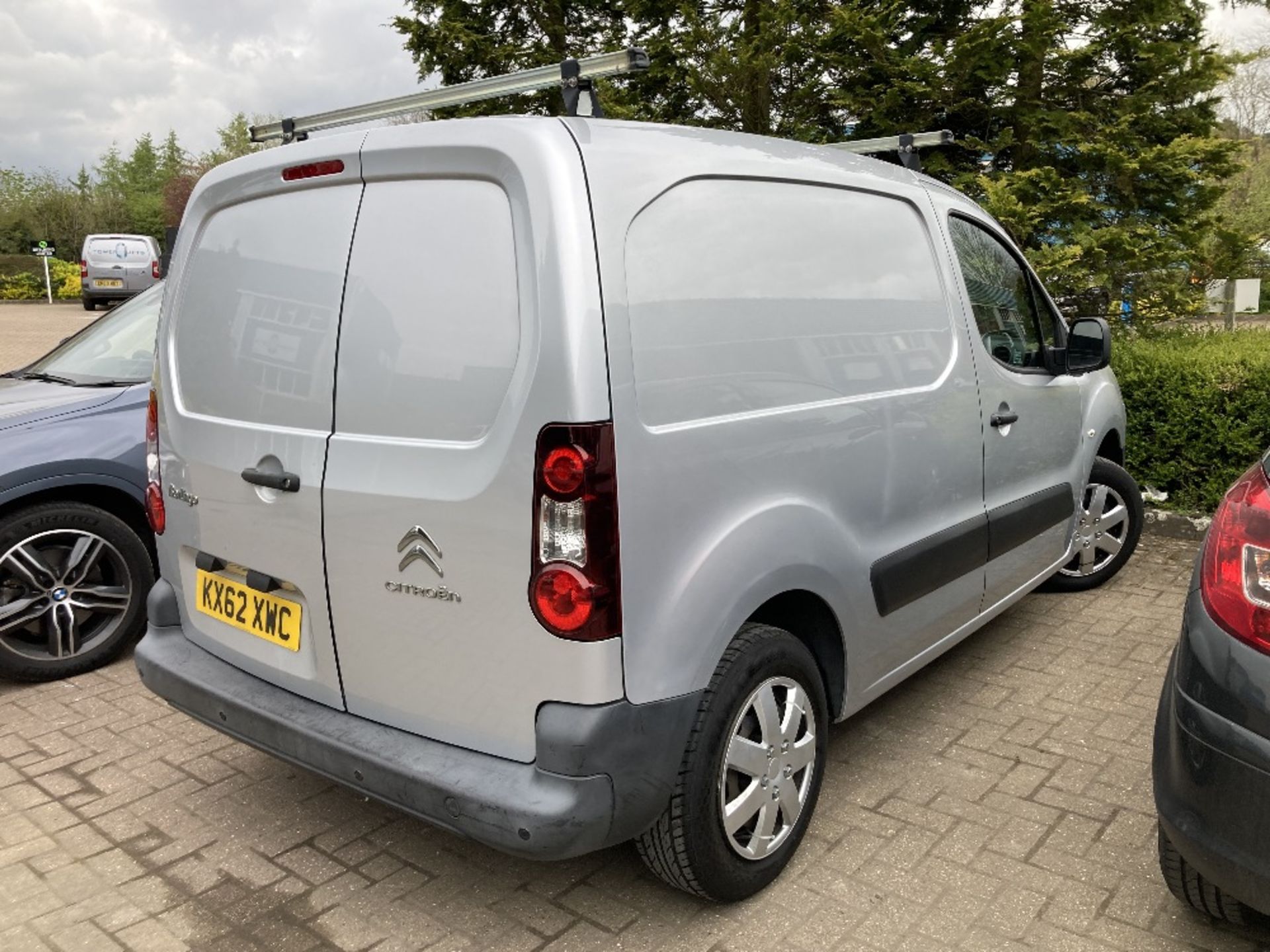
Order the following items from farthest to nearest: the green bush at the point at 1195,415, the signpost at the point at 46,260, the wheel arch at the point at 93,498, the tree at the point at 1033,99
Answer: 1. the signpost at the point at 46,260
2. the tree at the point at 1033,99
3. the green bush at the point at 1195,415
4. the wheel arch at the point at 93,498

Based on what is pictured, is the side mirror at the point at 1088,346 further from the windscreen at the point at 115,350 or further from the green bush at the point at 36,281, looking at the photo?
the green bush at the point at 36,281

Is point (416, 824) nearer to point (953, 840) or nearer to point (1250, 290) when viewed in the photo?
point (953, 840)

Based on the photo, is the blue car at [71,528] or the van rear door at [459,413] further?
the blue car at [71,528]

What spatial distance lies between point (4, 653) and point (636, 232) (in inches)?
131

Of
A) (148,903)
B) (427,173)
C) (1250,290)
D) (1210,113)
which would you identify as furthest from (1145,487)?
(1250,290)

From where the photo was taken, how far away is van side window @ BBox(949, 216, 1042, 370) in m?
3.66

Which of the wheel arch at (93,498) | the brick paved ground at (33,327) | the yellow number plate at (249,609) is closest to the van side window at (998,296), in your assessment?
the yellow number plate at (249,609)

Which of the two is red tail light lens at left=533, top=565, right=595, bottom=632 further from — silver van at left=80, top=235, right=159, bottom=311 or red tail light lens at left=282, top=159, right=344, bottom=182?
silver van at left=80, top=235, right=159, bottom=311

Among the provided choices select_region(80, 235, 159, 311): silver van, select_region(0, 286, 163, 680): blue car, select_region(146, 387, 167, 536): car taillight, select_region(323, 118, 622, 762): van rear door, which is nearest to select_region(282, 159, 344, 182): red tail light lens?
select_region(323, 118, 622, 762): van rear door

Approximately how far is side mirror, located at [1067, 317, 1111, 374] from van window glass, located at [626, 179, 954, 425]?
112 centimetres

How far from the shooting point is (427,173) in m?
2.34

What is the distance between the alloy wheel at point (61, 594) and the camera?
13.4ft

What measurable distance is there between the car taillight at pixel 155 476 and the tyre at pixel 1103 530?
12.8 ft

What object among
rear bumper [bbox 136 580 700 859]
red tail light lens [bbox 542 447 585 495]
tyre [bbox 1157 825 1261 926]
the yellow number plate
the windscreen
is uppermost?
the windscreen
